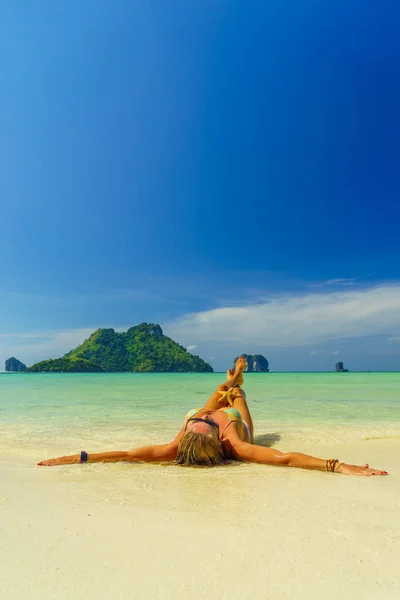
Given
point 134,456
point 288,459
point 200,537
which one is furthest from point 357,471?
point 134,456

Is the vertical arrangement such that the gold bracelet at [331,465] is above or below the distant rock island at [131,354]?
below

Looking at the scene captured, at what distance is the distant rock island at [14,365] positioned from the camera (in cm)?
14375

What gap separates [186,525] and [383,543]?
A: 1.21m

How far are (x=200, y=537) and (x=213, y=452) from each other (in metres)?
2.33

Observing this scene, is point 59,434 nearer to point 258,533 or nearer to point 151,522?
point 151,522

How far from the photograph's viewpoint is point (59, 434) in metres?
7.23

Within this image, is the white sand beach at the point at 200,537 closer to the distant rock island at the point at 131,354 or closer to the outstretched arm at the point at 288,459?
the outstretched arm at the point at 288,459

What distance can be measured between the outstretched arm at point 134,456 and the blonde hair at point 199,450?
203 mm

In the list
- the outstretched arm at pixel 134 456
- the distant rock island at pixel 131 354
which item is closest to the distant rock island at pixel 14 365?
the distant rock island at pixel 131 354

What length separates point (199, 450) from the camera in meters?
4.68

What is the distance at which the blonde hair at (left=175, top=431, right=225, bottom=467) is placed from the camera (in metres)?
4.67

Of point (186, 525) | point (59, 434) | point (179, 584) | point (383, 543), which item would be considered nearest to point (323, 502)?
point (383, 543)

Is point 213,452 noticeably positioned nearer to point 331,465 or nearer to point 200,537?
point 331,465

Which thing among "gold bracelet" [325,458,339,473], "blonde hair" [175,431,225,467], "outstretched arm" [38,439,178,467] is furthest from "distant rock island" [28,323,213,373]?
"gold bracelet" [325,458,339,473]
